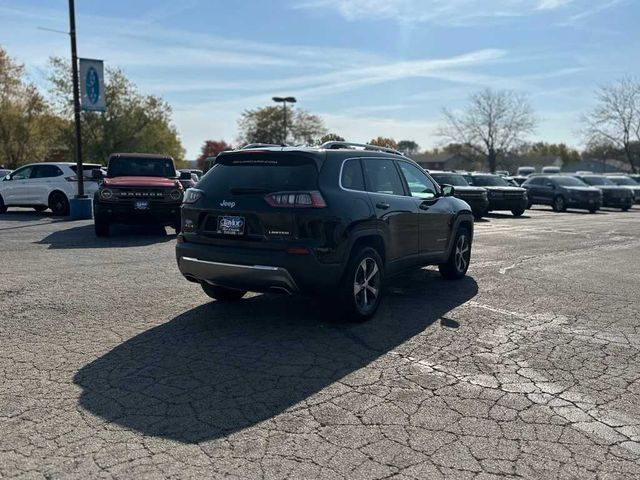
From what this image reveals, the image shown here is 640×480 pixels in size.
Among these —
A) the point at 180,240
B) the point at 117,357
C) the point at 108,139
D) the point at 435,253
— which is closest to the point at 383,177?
the point at 435,253

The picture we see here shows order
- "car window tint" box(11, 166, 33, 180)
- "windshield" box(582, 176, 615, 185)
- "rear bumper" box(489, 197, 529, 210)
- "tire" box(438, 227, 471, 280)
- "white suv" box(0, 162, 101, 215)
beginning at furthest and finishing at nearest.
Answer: "windshield" box(582, 176, 615, 185), "rear bumper" box(489, 197, 529, 210), "car window tint" box(11, 166, 33, 180), "white suv" box(0, 162, 101, 215), "tire" box(438, 227, 471, 280)

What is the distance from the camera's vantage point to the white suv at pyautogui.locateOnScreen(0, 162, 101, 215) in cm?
1792

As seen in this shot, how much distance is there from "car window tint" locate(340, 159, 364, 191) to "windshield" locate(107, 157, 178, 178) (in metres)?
8.96

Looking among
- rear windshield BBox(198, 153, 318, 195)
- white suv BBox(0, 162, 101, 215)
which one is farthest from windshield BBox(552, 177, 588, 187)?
rear windshield BBox(198, 153, 318, 195)

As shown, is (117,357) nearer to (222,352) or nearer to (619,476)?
(222,352)

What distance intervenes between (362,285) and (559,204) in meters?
23.2

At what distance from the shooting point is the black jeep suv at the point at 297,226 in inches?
211

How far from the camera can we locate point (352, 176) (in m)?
6.05

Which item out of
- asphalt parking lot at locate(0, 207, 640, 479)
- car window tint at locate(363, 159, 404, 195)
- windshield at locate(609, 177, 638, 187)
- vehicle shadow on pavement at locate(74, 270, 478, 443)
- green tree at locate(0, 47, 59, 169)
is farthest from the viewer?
green tree at locate(0, 47, 59, 169)

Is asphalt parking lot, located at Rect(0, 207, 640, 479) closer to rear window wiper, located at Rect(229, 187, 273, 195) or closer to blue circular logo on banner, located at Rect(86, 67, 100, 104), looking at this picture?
rear window wiper, located at Rect(229, 187, 273, 195)

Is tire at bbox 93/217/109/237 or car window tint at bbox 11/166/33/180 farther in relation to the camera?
car window tint at bbox 11/166/33/180

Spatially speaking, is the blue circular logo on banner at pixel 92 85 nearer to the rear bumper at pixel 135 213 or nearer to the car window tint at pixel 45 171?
the car window tint at pixel 45 171

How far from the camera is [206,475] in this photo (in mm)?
3047

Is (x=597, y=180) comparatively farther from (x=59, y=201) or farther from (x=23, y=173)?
(x=23, y=173)
